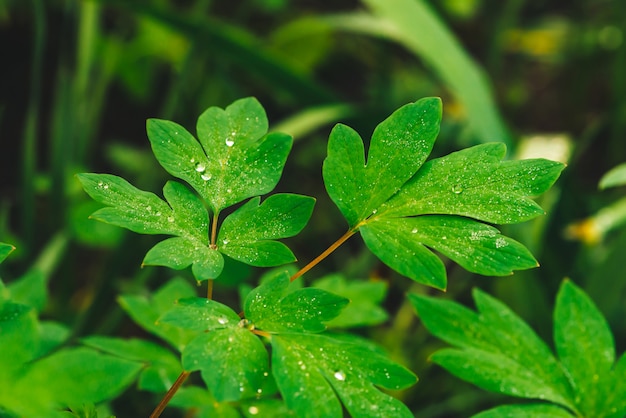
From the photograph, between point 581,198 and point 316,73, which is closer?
point 581,198

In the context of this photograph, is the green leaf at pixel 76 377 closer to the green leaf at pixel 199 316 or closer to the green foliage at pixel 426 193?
the green leaf at pixel 199 316

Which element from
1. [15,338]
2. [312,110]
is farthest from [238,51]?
[15,338]

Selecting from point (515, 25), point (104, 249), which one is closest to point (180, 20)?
point (104, 249)

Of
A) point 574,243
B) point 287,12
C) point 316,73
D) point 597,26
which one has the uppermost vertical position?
point 597,26

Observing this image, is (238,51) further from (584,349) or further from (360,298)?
(584,349)

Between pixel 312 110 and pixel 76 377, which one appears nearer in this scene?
pixel 76 377

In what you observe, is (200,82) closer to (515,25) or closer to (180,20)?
(180,20)
